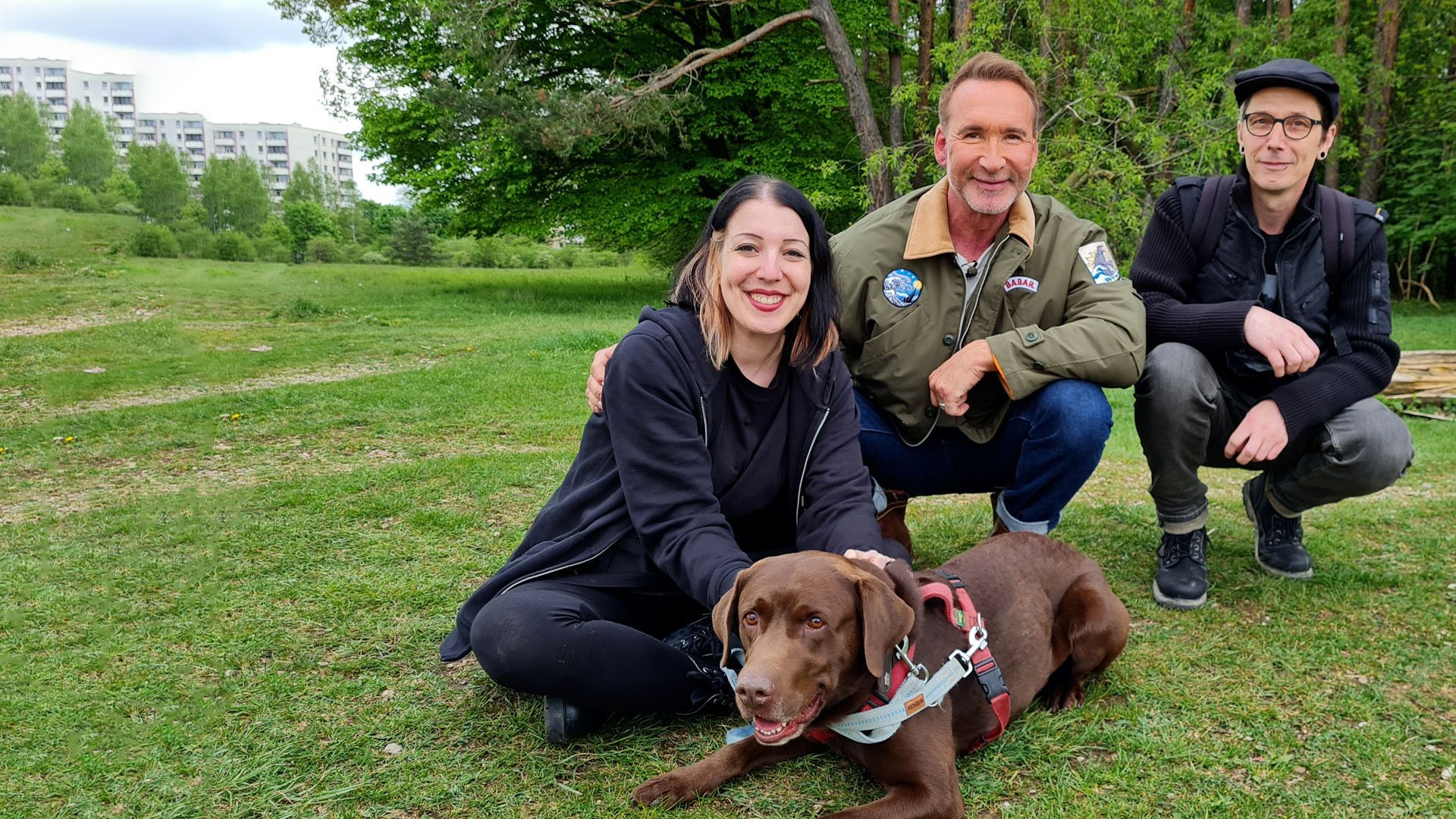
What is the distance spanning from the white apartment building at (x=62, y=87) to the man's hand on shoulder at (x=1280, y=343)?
3611 cm

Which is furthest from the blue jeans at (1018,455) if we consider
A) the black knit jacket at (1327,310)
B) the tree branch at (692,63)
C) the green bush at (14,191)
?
the green bush at (14,191)

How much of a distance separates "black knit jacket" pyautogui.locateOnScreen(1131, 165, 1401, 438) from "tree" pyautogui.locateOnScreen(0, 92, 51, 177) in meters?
32.6

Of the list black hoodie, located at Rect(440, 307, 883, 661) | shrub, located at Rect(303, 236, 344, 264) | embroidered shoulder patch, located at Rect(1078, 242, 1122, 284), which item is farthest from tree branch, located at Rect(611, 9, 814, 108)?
shrub, located at Rect(303, 236, 344, 264)

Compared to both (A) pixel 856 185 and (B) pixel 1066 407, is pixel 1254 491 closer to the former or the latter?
(B) pixel 1066 407

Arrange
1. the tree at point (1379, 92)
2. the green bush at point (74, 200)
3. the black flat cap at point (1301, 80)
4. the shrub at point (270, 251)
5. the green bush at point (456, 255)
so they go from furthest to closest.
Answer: the green bush at point (456, 255)
the shrub at point (270, 251)
the green bush at point (74, 200)
the tree at point (1379, 92)
the black flat cap at point (1301, 80)

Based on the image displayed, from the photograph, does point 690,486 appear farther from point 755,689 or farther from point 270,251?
point 270,251

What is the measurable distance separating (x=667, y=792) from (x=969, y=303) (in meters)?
2.23

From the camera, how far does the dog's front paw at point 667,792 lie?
250 cm

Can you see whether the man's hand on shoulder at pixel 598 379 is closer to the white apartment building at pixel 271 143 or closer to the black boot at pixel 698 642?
the black boot at pixel 698 642

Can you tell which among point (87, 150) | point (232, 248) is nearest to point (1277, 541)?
point (232, 248)

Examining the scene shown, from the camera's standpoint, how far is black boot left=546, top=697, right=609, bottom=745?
2.80 metres

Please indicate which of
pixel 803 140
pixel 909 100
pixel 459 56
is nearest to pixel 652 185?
pixel 803 140

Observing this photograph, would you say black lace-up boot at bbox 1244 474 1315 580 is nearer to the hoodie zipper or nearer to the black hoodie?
the black hoodie

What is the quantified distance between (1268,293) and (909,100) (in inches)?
479
